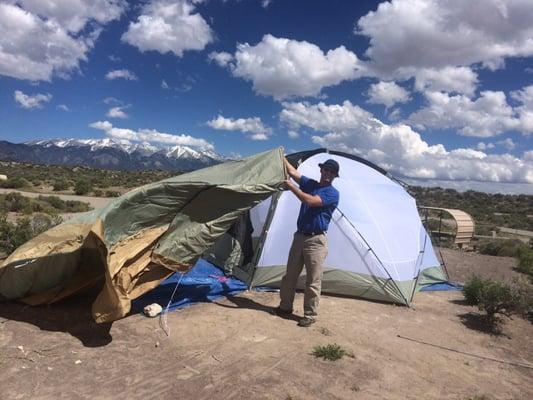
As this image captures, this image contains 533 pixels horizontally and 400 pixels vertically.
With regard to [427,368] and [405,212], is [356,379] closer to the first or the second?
[427,368]

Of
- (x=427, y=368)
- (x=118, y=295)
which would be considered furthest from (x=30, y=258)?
(x=427, y=368)

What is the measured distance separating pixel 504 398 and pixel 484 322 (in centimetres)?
276

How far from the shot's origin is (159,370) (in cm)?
496

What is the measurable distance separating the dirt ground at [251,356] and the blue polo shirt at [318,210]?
1.46 meters

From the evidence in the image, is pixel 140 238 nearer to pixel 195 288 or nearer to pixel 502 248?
pixel 195 288

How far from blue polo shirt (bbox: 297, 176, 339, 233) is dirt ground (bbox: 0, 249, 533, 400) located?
57.6 inches

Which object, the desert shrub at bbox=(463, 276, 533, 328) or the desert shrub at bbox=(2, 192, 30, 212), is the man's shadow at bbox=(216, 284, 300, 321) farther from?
the desert shrub at bbox=(2, 192, 30, 212)

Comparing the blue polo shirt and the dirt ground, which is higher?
the blue polo shirt

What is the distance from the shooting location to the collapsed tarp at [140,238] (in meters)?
6.18

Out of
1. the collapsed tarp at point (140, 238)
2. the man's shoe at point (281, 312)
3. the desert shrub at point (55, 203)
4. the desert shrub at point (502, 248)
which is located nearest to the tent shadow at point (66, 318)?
the collapsed tarp at point (140, 238)

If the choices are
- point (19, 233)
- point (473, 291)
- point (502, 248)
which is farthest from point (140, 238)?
point (502, 248)

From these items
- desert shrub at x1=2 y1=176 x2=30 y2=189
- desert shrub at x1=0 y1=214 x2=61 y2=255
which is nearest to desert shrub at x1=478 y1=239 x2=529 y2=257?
desert shrub at x1=0 y1=214 x2=61 y2=255

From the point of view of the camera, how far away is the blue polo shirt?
259 inches

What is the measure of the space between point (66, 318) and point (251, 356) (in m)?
2.63
